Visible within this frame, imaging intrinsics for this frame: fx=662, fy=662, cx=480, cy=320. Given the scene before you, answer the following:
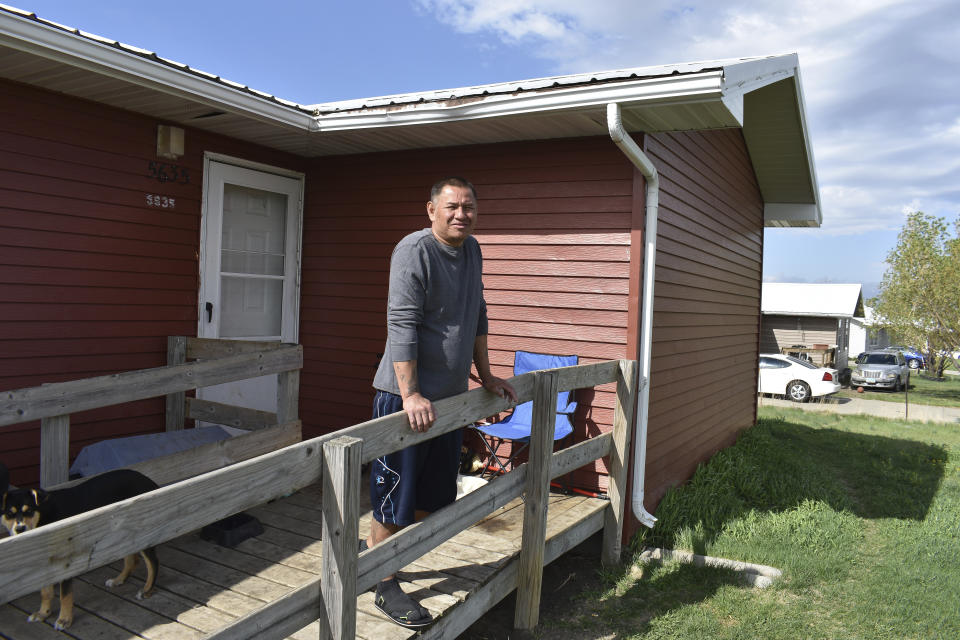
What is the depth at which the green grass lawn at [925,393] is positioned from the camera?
2008cm

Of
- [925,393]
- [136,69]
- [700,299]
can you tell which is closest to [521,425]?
[700,299]

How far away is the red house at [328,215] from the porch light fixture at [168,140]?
0.01 m

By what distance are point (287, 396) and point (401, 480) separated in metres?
1.74

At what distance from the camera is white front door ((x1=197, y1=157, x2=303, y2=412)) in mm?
5117

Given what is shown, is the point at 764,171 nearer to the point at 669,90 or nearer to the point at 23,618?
the point at 669,90

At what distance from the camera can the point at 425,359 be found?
8.88 ft

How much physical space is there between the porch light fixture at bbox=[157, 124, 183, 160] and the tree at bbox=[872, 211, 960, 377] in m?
19.8

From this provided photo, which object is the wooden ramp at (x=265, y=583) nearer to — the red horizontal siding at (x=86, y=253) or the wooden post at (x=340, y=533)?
the wooden post at (x=340, y=533)

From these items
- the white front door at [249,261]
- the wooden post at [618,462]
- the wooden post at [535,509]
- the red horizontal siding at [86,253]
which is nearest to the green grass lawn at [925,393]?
the wooden post at [618,462]

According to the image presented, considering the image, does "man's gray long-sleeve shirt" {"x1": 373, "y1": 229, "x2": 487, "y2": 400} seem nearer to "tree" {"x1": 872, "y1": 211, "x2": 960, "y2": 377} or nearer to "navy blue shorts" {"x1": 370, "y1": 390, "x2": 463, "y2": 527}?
"navy blue shorts" {"x1": 370, "y1": 390, "x2": 463, "y2": 527}

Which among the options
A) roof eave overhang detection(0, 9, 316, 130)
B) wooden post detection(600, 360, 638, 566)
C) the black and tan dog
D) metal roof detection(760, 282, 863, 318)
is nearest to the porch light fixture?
roof eave overhang detection(0, 9, 316, 130)

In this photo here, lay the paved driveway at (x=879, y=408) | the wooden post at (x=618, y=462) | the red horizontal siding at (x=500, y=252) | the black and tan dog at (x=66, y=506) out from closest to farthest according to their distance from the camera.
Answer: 1. the black and tan dog at (x=66, y=506)
2. the wooden post at (x=618, y=462)
3. the red horizontal siding at (x=500, y=252)
4. the paved driveway at (x=879, y=408)

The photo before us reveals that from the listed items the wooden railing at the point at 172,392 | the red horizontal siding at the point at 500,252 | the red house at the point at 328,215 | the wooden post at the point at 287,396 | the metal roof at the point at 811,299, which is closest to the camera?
the wooden railing at the point at 172,392

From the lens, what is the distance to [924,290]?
1917cm
